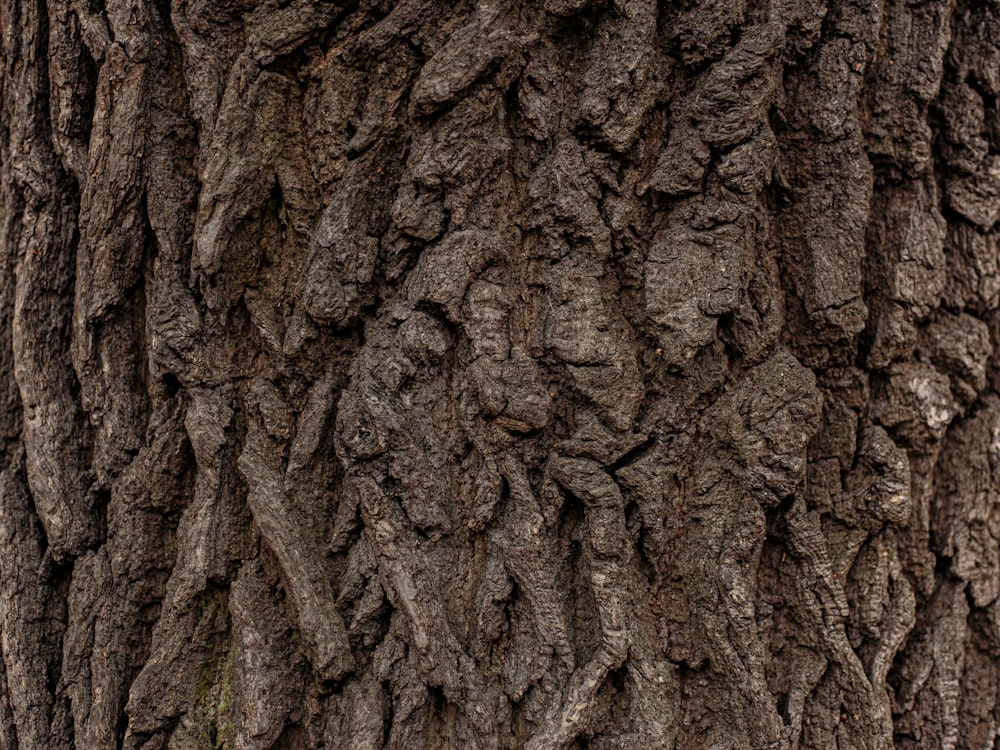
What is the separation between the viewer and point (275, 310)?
5.06 feet

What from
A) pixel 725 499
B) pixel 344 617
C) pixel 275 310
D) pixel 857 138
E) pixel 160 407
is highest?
pixel 857 138

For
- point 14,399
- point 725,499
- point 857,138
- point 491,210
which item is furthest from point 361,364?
point 857,138

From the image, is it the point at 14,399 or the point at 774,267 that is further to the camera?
the point at 14,399

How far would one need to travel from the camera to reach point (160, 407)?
1570 mm

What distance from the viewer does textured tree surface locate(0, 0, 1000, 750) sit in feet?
4.76

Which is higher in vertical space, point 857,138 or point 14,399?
point 857,138

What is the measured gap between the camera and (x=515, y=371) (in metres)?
1.45

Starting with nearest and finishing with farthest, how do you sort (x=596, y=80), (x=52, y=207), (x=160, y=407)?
(x=596, y=80), (x=160, y=407), (x=52, y=207)

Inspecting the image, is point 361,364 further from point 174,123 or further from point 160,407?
point 174,123

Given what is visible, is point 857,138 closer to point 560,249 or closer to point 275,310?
point 560,249

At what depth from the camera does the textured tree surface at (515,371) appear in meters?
1.45

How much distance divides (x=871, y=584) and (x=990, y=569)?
1.02 ft

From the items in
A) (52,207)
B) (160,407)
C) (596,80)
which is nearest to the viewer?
(596,80)

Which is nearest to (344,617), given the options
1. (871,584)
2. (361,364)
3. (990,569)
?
(361,364)
